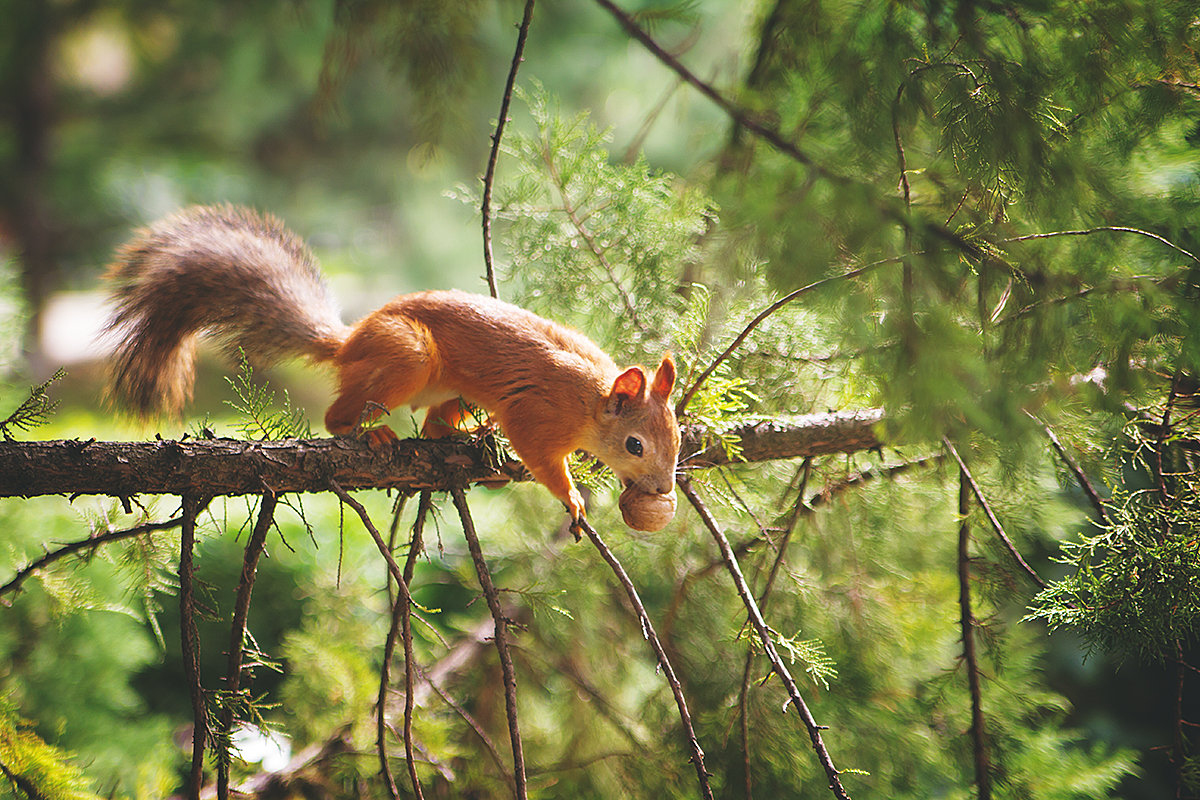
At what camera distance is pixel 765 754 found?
1.20m

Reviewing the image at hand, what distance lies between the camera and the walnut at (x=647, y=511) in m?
0.88

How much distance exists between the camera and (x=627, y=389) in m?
0.94

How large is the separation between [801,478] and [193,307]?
3.33 ft

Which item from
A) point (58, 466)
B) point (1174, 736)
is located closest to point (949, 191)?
point (1174, 736)

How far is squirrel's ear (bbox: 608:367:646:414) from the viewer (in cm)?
92

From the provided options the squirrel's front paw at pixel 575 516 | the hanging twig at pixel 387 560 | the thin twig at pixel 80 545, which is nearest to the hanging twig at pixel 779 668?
the squirrel's front paw at pixel 575 516

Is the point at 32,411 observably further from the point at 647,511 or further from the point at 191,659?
the point at 647,511

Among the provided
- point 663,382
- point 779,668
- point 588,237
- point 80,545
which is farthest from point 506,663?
point 588,237

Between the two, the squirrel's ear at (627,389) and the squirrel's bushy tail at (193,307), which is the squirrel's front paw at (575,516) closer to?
the squirrel's ear at (627,389)

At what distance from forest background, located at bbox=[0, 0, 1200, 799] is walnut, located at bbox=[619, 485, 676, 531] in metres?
0.08

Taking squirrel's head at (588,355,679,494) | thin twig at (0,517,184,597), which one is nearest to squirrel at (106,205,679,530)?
squirrel's head at (588,355,679,494)

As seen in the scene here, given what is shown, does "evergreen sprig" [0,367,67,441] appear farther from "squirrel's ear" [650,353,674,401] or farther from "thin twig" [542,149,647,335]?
"thin twig" [542,149,647,335]

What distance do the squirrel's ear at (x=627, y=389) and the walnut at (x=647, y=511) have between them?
0.12 meters

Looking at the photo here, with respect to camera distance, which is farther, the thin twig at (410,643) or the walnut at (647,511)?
the walnut at (647,511)
